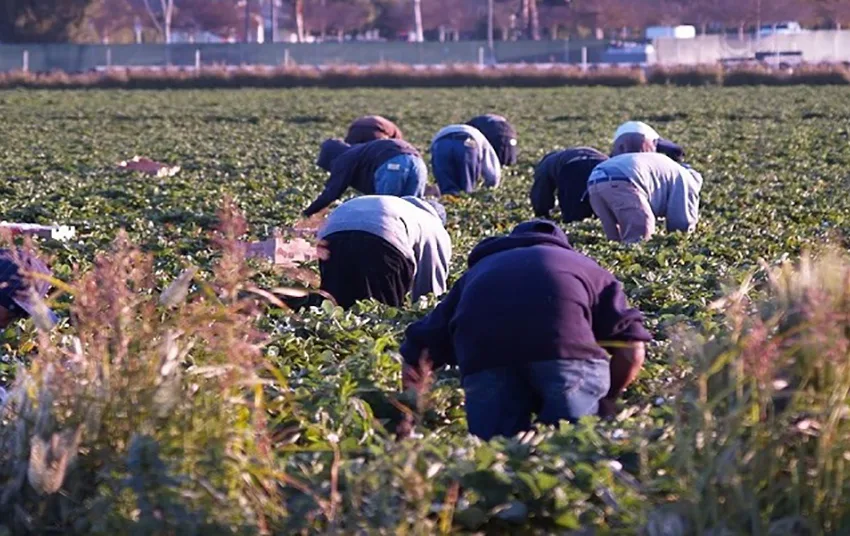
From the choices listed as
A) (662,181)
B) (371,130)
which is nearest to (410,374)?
(662,181)

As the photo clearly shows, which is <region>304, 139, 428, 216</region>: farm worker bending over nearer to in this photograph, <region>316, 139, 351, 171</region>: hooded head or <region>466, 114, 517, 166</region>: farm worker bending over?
<region>316, 139, 351, 171</region>: hooded head

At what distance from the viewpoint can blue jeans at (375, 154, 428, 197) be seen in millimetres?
11617

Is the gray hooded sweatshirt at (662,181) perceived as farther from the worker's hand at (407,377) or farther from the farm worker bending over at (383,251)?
the worker's hand at (407,377)

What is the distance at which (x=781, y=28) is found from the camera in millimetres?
87625

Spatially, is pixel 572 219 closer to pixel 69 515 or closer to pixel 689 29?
pixel 69 515

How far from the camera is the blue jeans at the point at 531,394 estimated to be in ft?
17.1

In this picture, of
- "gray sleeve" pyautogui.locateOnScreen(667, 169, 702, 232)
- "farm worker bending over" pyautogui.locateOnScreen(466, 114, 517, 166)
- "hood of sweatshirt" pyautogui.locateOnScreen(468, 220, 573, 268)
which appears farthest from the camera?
"farm worker bending over" pyautogui.locateOnScreen(466, 114, 517, 166)

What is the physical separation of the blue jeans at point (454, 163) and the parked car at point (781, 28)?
208 ft

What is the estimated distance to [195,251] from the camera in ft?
39.0

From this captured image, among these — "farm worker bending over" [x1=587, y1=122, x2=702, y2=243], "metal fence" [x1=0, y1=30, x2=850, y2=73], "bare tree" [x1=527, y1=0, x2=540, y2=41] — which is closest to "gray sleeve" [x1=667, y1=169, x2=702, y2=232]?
"farm worker bending over" [x1=587, y1=122, x2=702, y2=243]

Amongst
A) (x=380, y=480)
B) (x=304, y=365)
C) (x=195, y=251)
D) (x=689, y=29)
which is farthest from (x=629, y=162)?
(x=689, y=29)

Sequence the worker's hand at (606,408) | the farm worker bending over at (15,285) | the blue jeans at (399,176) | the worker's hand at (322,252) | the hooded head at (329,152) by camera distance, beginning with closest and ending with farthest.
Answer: the worker's hand at (606,408) < the worker's hand at (322,252) < the farm worker bending over at (15,285) < the blue jeans at (399,176) < the hooded head at (329,152)

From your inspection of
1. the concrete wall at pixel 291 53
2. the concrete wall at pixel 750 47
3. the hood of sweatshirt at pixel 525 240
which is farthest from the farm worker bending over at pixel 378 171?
the concrete wall at pixel 750 47

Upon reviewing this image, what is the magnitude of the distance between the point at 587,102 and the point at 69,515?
1419 inches
